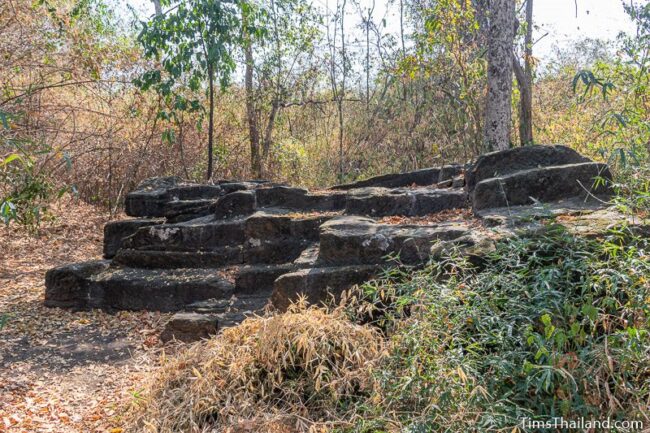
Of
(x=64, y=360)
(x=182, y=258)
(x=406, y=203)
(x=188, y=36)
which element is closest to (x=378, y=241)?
(x=406, y=203)

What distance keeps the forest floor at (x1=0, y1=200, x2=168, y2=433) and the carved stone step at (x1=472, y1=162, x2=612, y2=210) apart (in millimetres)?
2862

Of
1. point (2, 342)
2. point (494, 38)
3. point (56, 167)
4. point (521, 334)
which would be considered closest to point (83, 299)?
point (2, 342)

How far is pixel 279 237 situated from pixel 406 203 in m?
1.26

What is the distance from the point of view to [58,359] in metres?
4.79

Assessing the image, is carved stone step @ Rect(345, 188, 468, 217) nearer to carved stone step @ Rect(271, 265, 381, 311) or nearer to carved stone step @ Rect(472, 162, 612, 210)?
carved stone step @ Rect(472, 162, 612, 210)

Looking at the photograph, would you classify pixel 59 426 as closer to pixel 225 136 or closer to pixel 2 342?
pixel 2 342

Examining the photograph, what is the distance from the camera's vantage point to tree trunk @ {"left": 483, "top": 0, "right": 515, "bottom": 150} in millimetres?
7203

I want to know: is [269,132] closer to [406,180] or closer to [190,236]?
[406,180]

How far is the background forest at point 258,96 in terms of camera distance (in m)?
8.27

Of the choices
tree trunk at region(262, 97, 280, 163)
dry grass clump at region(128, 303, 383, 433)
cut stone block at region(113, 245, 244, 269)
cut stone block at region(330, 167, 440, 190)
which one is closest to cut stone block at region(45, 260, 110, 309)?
cut stone block at region(113, 245, 244, 269)

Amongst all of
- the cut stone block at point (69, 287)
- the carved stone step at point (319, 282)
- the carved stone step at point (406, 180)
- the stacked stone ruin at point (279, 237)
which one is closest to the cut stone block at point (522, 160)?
the stacked stone ruin at point (279, 237)

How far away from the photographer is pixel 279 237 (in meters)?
5.94

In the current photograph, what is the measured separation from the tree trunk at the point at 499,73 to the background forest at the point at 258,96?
816 mm

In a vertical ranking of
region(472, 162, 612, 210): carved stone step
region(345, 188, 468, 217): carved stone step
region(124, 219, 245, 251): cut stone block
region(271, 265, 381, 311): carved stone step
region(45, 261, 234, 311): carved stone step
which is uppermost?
region(472, 162, 612, 210): carved stone step
